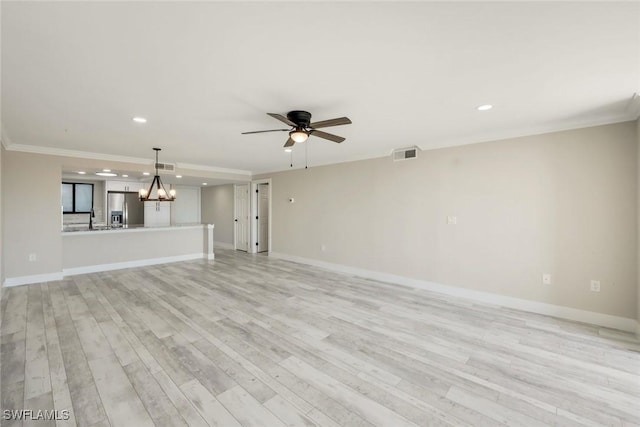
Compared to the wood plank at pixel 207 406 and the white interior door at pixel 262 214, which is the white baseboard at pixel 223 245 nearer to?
the white interior door at pixel 262 214

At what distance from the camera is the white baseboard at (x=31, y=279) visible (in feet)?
14.5

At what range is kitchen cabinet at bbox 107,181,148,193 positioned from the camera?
25.0ft

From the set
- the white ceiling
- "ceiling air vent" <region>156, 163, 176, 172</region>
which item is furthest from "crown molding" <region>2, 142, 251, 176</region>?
the white ceiling

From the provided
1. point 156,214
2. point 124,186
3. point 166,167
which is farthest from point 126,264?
point 124,186

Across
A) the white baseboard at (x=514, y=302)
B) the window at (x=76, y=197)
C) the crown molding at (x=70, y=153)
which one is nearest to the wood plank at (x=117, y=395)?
the white baseboard at (x=514, y=302)

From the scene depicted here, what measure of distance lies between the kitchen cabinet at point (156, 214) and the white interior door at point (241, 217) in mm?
2078

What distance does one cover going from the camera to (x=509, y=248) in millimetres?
3717

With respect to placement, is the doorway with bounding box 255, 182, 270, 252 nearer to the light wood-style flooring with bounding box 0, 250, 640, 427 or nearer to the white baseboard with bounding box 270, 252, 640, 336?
the white baseboard with bounding box 270, 252, 640, 336

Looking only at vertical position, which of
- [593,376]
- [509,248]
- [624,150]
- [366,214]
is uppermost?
[624,150]

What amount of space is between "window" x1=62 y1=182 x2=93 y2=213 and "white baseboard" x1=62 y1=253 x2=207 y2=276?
3.31 meters

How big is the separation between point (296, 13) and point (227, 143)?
127 inches

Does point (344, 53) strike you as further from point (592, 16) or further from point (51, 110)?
point (51, 110)

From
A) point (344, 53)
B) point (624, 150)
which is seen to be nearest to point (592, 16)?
point (344, 53)

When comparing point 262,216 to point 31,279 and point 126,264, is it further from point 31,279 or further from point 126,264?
point 31,279
